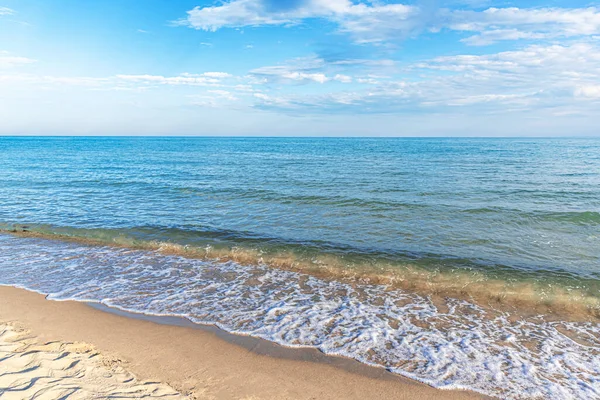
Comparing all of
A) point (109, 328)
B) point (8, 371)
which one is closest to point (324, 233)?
point (109, 328)

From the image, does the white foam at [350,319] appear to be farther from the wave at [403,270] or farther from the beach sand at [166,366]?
the wave at [403,270]

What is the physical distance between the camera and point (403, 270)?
10.1 metres

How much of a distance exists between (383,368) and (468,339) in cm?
208

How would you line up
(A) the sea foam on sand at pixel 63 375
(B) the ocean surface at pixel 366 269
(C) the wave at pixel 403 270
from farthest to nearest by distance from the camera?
(C) the wave at pixel 403 270 → (B) the ocean surface at pixel 366 269 → (A) the sea foam on sand at pixel 63 375

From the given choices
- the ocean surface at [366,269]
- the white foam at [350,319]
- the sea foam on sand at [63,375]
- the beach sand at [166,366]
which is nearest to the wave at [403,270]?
the ocean surface at [366,269]

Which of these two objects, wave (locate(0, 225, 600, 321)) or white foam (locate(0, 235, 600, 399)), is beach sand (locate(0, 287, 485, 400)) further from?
wave (locate(0, 225, 600, 321))

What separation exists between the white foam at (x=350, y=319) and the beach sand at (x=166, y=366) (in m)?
0.38

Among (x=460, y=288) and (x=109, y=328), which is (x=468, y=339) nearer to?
(x=460, y=288)

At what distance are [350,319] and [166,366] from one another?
3686 mm

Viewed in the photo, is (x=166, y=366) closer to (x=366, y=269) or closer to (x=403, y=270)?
(x=366, y=269)

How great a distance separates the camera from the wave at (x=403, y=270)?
8344mm

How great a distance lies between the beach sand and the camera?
4723 mm

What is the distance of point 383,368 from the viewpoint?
5543mm

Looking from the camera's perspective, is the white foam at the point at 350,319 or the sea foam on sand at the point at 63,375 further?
the white foam at the point at 350,319
